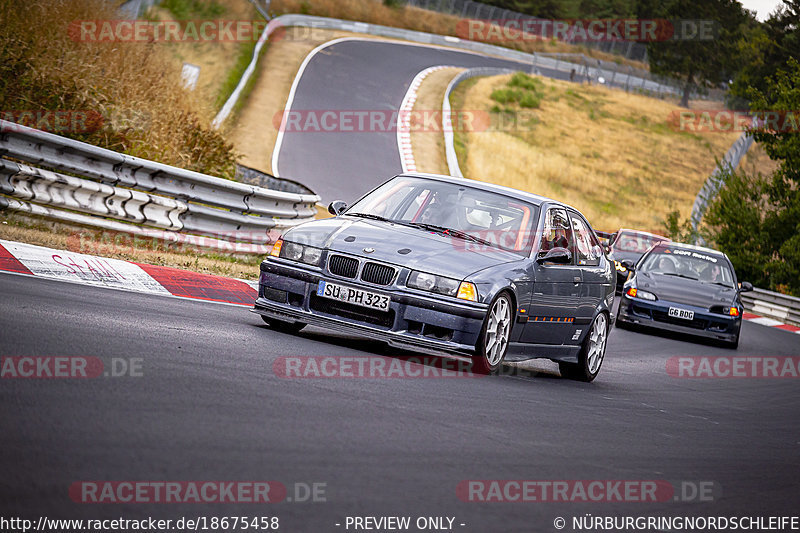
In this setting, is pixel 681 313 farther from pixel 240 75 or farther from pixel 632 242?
pixel 240 75

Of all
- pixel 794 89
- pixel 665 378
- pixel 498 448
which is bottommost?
pixel 665 378

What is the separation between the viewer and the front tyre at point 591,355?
10594mm

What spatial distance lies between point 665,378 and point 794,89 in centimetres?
2237

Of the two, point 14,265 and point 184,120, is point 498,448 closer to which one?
point 14,265

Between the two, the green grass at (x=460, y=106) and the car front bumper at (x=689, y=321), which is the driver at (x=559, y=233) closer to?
the car front bumper at (x=689, y=321)

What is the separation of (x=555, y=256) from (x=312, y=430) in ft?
14.8

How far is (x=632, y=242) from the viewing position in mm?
25922

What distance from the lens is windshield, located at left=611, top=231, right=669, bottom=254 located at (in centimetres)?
Answer: 2572

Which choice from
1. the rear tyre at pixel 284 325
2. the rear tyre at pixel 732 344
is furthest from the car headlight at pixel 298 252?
the rear tyre at pixel 732 344

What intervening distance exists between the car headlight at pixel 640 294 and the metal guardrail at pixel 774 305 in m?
10.5

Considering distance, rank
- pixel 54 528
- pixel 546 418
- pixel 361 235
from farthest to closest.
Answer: pixel 361 235 → pixel 546 418 → pixel 54 528

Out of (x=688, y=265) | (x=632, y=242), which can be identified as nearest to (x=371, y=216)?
(x=688, y=265)

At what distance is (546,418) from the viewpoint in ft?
24.2

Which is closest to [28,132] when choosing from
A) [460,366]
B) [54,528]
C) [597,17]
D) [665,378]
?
[460,366]
